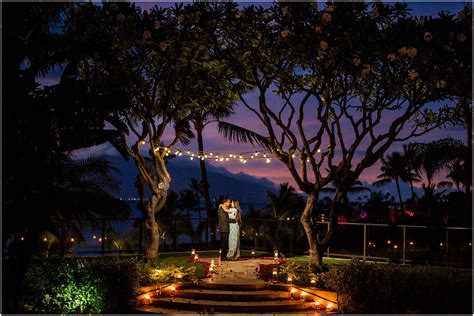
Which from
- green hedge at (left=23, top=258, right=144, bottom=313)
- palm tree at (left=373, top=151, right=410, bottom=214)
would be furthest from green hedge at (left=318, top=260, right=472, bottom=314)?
palm tree at (left=373, top=151, right=410, bottom=214)

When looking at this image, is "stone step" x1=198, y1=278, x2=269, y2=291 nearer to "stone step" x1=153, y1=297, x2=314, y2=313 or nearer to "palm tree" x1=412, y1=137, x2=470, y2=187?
"stone step" x1=153, y1=297, x2=314, y2=313

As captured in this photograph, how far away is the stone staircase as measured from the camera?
13094 millimetres

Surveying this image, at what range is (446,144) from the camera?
19.9 m

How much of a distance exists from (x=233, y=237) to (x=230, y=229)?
0.80 feet

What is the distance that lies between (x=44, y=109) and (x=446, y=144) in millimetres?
13311

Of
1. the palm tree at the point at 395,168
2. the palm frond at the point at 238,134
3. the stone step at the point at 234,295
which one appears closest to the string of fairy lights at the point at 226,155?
the palm frond at the point at 238,134

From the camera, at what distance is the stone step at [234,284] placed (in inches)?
555

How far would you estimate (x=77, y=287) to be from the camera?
12.0m

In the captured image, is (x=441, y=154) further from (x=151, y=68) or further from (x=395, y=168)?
(x=395, y=168)

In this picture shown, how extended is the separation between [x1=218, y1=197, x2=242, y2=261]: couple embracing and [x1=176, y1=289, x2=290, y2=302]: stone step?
174 inches

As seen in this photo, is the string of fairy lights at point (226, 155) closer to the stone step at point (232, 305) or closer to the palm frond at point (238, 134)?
the palm frond at point (238, 134)

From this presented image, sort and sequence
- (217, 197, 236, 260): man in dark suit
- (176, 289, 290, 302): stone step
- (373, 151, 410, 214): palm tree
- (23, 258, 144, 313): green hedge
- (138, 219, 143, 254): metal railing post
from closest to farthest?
1. (23, 258, 144, 313): green hedge
2. (176, 289, 290, 302): stone step
3. (217, 197, 236, 260): man in dark suit
4. (138, 219, 143, 254): metal railing post
5. (373, 151, 410, 214): palm tree

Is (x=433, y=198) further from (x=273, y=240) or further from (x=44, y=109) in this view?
(x=44, y=109)

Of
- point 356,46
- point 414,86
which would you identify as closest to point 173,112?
point 356,46
